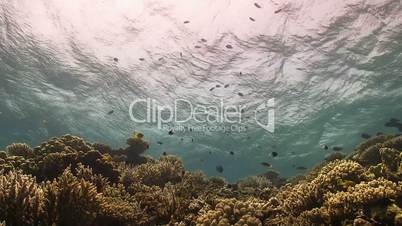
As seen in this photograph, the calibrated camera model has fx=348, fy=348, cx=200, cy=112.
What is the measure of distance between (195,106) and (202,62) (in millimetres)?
9273

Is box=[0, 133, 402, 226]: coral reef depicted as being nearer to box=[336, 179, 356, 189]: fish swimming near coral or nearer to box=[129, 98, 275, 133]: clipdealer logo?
box=[336, 179, 356, 189]: fish swimming near coral

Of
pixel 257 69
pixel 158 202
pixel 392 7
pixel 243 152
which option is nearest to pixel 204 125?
pixel 243 152

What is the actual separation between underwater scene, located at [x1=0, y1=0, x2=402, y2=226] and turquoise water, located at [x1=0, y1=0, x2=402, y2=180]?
0.12m

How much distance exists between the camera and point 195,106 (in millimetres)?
33812

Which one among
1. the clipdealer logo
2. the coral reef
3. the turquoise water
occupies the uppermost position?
Result: the turquoise water

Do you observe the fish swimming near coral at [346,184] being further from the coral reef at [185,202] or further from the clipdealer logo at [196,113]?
the clipdealer logo at [196,113]

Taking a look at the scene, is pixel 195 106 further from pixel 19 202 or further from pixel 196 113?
pixel 19 202

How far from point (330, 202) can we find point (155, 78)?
934 inches

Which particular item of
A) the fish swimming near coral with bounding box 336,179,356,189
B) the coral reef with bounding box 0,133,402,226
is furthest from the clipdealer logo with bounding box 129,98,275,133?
the fish swimming near coral with bounding box 336,179,356,189

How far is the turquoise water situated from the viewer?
790 inches

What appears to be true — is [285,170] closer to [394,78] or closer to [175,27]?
[394,78]

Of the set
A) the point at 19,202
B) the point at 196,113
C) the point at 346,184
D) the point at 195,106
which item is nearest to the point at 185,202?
the point at 346,184

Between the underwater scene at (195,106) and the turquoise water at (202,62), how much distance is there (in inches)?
4.9

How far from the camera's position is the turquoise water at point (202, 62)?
2006cm
